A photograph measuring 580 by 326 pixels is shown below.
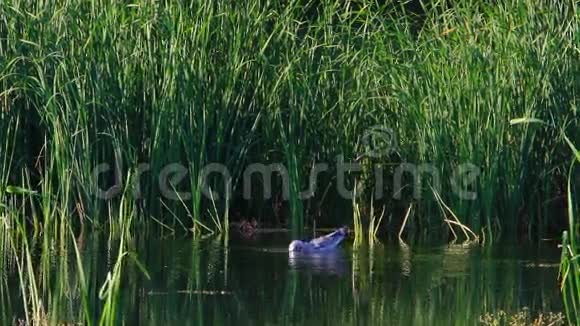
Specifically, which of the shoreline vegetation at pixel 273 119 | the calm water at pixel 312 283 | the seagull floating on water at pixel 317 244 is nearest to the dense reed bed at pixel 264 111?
the shoreline vegetation at pixel 273 119

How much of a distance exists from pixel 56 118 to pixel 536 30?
395 cm

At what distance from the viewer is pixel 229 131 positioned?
1109 cm

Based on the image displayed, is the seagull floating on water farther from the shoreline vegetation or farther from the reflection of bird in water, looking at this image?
the shoreline vegetation

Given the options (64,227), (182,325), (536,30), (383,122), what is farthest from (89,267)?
(536,30)

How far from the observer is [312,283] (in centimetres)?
892

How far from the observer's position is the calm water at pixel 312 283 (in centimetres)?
786

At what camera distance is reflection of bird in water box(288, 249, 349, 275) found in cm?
942

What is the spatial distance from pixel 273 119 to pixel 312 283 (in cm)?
245

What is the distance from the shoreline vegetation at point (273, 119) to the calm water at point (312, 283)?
16.3 inches
